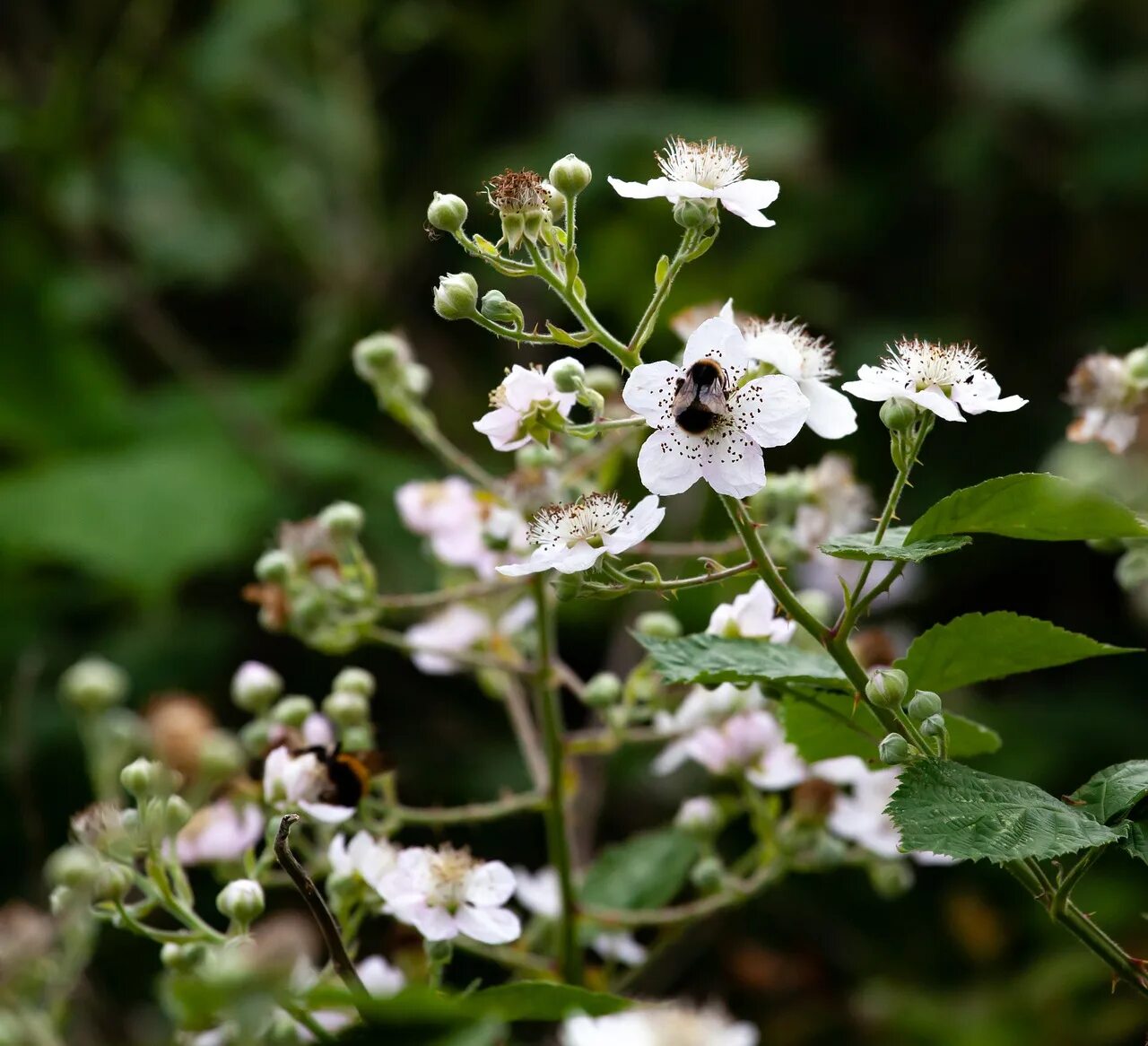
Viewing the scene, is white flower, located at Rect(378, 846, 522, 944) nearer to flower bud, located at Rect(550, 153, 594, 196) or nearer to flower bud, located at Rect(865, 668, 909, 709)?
flower bud, located at Rect(865, 668, 909, 709)

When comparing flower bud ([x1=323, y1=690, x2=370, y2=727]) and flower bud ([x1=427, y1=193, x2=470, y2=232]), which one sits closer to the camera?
flower bud ([x1=427, y1=193, x2=470, y2=232])

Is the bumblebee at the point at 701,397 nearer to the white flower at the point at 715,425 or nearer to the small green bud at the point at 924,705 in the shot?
the white flower at the point at 715,425

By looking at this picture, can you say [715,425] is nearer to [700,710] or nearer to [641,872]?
[700,710]

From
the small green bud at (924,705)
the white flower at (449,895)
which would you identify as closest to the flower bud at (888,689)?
the small green bud at (924,705)

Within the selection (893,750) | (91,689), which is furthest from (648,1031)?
(91,689)

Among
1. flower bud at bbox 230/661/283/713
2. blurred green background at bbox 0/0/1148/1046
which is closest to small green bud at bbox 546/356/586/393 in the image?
flower bud at bbox 230/661/283/713
